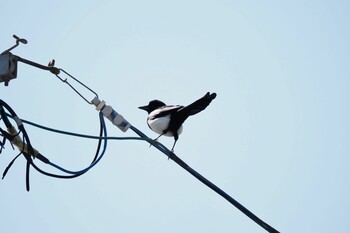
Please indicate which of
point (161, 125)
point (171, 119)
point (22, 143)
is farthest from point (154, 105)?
point (22, 143)

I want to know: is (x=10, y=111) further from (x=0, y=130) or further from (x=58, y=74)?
(x=58, y=74)

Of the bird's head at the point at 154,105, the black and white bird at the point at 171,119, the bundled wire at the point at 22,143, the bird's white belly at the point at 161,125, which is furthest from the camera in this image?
the bird's head at the point at 154,105

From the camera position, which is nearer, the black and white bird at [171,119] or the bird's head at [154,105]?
the black and white bird at [171,119]

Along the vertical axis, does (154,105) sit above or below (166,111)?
above

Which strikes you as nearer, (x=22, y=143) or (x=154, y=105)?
(x=22, y=143)

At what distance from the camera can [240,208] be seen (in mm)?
5812

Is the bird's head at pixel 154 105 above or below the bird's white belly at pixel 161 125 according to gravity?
above

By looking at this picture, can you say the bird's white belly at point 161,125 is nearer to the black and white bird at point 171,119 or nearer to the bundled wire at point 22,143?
the black and white bird at point 171,119

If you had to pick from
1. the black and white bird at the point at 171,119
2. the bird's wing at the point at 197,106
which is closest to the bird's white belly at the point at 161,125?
the black and white bird at the point at 171,119

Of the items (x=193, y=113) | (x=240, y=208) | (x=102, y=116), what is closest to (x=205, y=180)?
(x=240, y=208)

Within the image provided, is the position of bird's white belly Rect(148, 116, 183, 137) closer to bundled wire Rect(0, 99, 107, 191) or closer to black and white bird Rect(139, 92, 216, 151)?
black and white bird Rect(139, 92, 216, 151)

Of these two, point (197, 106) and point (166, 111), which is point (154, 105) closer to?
point (166, 111)

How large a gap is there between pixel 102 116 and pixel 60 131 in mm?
457

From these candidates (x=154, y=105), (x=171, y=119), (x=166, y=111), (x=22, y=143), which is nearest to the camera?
(x=22, y=143)
